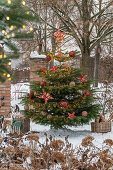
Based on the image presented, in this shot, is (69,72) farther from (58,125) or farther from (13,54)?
(13,54)

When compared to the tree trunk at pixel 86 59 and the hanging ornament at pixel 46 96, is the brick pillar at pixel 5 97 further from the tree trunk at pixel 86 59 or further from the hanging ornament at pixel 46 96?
the tree trunk at pixel 86 59

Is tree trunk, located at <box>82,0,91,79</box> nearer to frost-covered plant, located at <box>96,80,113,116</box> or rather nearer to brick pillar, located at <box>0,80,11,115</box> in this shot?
frost-covered plant, located at <box>96,80,113,116</box>

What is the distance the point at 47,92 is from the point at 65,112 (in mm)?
540

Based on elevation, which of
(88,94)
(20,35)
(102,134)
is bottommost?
(102,134)

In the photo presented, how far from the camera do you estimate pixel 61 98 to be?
15.4 feet

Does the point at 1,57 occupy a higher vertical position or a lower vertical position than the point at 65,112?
higher

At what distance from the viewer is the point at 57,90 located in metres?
4.42

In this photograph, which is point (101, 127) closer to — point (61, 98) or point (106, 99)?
point (61, 98)

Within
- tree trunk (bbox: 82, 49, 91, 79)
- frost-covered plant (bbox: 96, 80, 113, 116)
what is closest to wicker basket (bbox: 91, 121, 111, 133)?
frost-covered plant (bbox: 96, 80, 113, 116)

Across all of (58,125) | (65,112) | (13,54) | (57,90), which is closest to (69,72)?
(57,90)

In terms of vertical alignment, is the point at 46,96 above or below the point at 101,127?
above

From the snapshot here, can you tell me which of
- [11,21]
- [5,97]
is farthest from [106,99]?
[11,21]

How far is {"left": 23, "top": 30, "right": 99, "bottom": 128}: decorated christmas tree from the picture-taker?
4.39m

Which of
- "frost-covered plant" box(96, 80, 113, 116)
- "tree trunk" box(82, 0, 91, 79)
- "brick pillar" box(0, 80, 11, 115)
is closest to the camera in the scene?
"frost-covered plant" box(96, 80, 113, 116)
